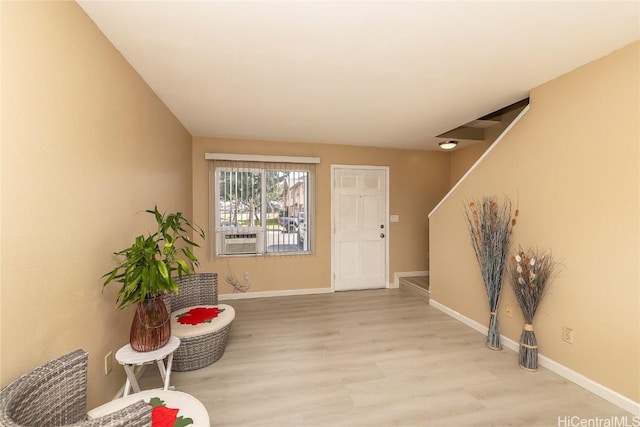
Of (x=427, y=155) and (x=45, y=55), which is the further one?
(x=427, y=155)

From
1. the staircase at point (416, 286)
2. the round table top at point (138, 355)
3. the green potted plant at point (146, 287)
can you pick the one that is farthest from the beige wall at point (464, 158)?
the round table top at point (138, 355)

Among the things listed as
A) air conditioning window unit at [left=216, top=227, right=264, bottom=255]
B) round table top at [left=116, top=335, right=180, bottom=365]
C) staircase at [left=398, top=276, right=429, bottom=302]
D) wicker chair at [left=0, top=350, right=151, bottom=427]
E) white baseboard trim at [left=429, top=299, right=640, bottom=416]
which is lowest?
white baseboard trim at [left=429, top=299, right=640, bottom=416]

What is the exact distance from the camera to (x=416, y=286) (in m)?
4.54

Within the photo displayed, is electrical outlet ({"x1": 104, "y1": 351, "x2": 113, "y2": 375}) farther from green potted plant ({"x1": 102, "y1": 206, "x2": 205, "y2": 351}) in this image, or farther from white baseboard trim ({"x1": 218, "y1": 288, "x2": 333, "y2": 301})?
white baseboard trim ({"x1": 218, "y1": 288, "x2": 333, "y2": 301})

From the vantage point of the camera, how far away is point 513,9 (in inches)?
61.0

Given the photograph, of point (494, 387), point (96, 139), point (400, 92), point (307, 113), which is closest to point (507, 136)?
point (400, 92)

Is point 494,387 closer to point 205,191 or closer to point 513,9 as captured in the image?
point 513,9

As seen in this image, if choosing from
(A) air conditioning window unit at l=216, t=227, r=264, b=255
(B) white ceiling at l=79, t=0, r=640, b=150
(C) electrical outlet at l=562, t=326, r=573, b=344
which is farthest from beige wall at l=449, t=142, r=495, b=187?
(A) air conditioning window unit at l=216, t=227, r=264, b=255

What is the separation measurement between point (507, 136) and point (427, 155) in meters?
2.34

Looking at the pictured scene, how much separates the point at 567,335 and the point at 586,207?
3.43 ft

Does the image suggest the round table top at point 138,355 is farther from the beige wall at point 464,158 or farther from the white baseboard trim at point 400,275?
the beige wall at point 464,158

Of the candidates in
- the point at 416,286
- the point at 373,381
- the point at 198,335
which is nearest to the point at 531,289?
the point at 373,381

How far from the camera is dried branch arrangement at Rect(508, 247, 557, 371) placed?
2426mm

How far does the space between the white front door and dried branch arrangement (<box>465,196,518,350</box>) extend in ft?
A: 6.73
